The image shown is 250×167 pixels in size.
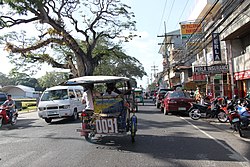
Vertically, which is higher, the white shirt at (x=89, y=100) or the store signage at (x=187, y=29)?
the store signage at (x=187, y=29)

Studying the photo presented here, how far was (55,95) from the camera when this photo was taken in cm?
1614

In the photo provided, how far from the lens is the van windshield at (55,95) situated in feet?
52.5

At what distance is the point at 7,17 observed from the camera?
26422 mm

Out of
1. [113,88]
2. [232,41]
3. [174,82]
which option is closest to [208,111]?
[113,88]

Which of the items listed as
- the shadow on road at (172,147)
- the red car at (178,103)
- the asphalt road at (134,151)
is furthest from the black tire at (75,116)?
the shadow on road at (172,147)

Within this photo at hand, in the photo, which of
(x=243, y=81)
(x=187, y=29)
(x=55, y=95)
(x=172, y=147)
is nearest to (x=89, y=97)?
(x=172, y=147)

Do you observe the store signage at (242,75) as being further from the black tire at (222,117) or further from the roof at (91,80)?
the roof at (91,80)

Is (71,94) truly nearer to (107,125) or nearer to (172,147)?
(107,125)

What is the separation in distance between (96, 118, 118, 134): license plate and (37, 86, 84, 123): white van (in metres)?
7.24

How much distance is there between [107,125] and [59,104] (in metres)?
7.45

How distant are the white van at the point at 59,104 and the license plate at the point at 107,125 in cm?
724

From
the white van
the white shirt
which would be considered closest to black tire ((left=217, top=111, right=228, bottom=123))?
the white shirt

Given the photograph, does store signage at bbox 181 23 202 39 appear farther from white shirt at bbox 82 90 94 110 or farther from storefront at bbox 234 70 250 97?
white shirt at bbox 82 90 94 110

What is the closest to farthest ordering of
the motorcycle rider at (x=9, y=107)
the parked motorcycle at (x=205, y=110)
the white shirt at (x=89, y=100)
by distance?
the white shirt at (x=89, y=100) → the parked motorcycle at (x=205, y=110) → the motorcycle rider at (x=9, y=107)
